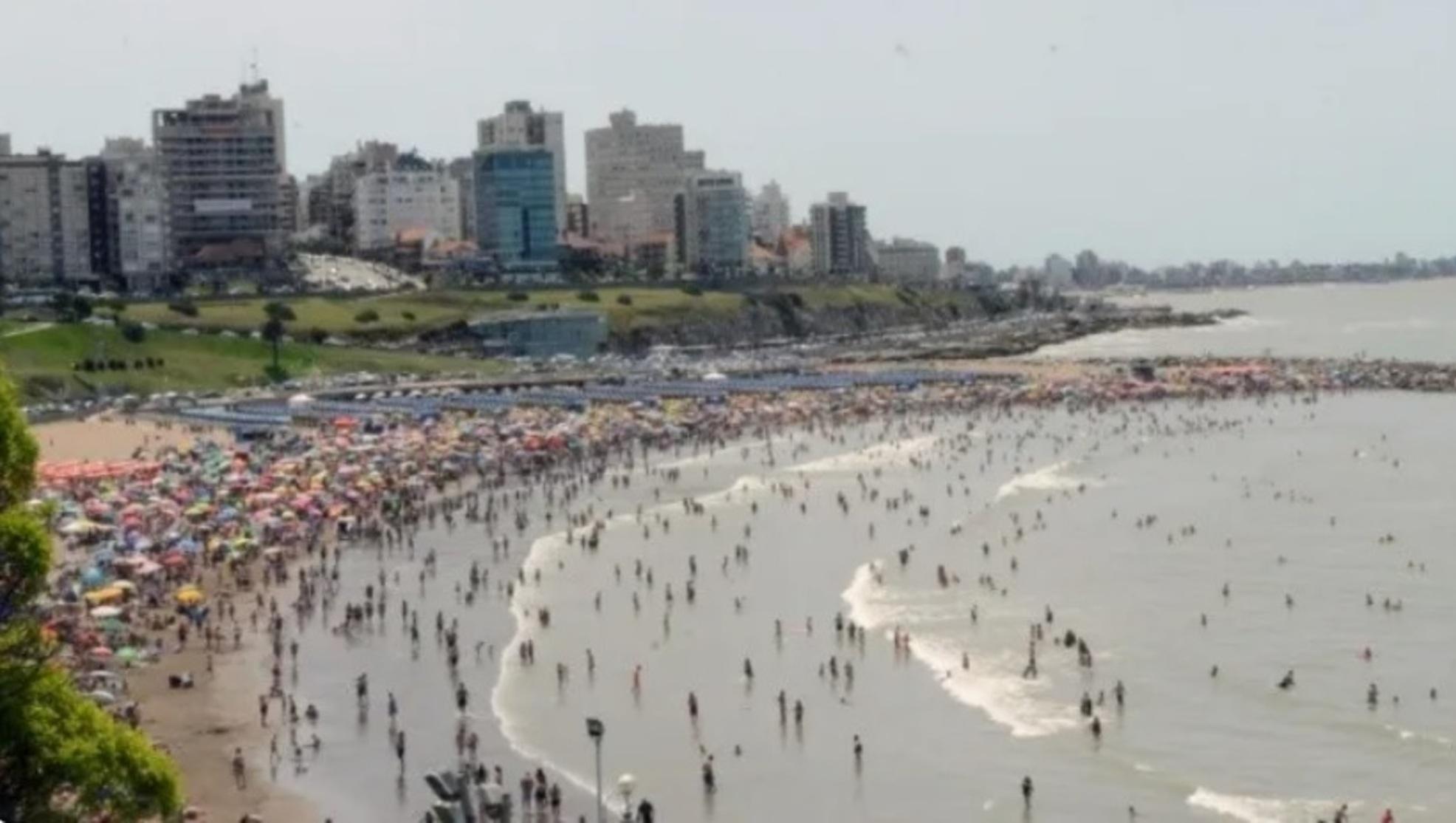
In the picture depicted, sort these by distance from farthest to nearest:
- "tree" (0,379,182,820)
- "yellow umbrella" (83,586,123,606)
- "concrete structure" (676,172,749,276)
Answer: "concrete structure" (676,172,749,276), "yellow umbrella" (83,586,123,606), "tree" (0,379,182,820)

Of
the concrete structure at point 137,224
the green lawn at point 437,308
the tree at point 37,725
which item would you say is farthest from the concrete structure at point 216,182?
the tree at point 37,725

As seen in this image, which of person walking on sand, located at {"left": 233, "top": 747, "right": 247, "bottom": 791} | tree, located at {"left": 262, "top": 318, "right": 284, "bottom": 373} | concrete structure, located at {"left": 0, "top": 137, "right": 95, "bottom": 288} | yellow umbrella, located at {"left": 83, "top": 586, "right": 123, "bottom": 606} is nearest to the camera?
person walking on sand, located at {"left": 233, "top": 747, "right": 247, "bottom": 791}

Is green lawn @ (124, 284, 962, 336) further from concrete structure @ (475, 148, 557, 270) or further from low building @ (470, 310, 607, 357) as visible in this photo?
concrete structure @ (475, 148, 557, 270)

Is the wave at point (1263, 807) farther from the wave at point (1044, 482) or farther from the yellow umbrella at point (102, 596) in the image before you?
the wave at point (1044, 482)

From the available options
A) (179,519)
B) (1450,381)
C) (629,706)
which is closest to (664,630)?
(629,706)

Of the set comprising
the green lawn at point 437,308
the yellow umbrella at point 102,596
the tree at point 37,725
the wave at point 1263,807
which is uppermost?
the green lawn at point 437,308

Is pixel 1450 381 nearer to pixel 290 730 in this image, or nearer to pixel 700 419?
pixel 700 419

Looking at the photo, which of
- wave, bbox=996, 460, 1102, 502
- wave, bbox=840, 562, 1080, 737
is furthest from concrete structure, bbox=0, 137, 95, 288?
wave, bbox=840, 562, 1080, 737
